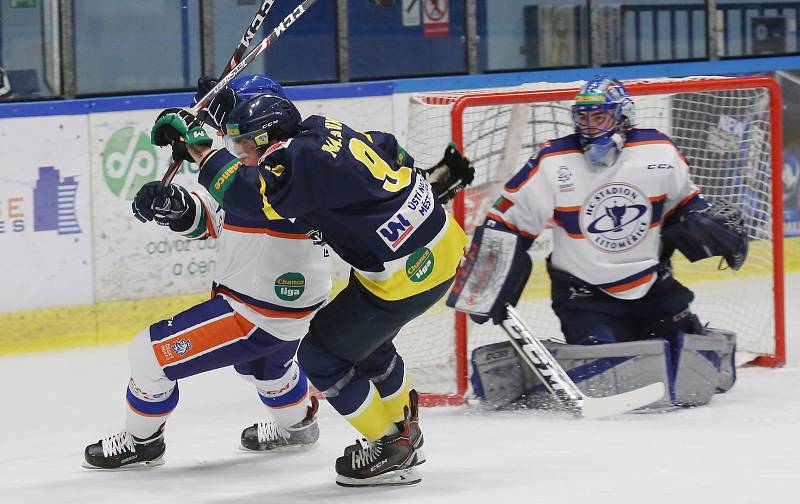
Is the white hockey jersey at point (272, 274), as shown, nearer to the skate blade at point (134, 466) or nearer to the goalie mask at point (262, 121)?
the goalie mask at point (262, 121)

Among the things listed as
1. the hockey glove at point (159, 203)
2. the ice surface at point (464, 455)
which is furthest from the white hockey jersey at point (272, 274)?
the ice surface at point (464, 455)

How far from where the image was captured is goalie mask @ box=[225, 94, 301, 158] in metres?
3.40

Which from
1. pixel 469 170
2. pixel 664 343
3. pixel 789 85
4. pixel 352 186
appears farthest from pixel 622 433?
pixel 789 85

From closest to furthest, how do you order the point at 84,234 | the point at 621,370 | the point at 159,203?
the point at 159,203 → the point at 621,370 → the point at 84,234

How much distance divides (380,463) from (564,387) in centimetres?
96

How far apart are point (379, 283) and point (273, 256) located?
1.37 ft

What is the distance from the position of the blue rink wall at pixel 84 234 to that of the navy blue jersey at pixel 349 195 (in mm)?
2419

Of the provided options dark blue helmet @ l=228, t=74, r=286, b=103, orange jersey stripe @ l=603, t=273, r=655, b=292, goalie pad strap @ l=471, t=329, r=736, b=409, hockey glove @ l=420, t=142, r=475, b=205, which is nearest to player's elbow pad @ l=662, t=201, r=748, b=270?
orange jersey stripe @ l=603, t=273, r=655, b=292

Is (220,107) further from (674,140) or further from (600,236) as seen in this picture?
(674,140)

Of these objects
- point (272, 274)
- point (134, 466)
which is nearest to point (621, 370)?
point (272, 274)

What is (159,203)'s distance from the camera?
140 inches

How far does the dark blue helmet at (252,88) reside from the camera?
3555mm

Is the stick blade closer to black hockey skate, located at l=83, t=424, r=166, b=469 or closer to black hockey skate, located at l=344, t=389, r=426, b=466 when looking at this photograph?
black hockey skate, located at l=344, t=389, r=426, b=466

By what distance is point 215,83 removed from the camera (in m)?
3.74
